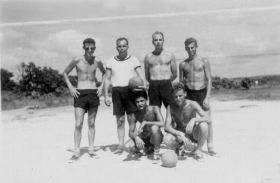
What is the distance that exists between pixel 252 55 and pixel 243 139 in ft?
5.18

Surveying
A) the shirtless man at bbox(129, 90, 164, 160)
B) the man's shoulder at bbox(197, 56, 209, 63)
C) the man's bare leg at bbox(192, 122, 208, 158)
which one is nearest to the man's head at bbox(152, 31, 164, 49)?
the man's shoulder at bbox(197, 56, 209, 63)

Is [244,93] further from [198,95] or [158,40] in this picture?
[158,40]

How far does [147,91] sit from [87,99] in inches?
31.9

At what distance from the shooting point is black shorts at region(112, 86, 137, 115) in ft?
15.5

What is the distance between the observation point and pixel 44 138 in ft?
20.2

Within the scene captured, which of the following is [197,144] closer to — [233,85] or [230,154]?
[230,154]

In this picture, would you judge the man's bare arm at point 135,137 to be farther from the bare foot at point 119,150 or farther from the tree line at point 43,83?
the tree line at point 43,83

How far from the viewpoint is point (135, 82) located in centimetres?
455

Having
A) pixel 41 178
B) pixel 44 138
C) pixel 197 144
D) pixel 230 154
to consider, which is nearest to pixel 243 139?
pixel 230 154

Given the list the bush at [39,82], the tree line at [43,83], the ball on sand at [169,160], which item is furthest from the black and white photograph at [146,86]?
the bush at [39,82]

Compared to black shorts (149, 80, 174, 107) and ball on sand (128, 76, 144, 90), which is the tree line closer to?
black shorts (149, 80, 174, 107)

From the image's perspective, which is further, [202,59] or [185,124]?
[202,59]

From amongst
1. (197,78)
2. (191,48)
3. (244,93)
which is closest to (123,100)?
(197,78)

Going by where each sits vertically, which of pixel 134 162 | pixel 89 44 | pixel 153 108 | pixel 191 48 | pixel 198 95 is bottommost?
pixel 134 162
